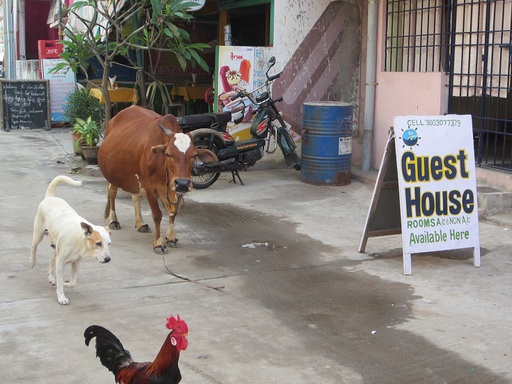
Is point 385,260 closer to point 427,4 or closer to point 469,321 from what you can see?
point 469,321

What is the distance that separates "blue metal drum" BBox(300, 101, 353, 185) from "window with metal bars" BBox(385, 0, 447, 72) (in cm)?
128

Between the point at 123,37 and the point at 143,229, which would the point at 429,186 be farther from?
the point at 123,37

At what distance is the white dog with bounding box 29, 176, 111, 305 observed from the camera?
5.28m

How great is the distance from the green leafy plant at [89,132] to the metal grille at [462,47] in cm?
512

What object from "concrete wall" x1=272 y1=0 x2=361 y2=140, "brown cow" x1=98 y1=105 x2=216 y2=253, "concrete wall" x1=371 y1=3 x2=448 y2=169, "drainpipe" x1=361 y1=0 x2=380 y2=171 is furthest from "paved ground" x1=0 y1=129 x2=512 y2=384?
"concrete wall" x1=272 y1=0 x2=361 y2=140

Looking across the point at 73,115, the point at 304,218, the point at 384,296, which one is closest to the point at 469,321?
the point at 384,296

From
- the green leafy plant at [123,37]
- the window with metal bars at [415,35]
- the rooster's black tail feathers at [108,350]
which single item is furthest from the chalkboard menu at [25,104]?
the rooster's black tail feathers at [108,350]

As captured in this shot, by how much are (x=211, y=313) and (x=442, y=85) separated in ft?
19.6

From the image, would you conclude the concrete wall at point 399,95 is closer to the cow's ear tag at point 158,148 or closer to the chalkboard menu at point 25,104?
the cow's ear tag at point 158,148

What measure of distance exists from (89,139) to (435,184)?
274 inches

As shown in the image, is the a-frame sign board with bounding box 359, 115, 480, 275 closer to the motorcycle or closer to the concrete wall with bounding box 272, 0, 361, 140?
the motorcycle

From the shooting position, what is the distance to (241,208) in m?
9.09

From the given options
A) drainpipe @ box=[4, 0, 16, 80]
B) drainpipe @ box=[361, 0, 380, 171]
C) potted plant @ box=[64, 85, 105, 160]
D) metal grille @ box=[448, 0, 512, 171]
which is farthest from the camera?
drainpipe @ box=[4, 0, 16, 80]

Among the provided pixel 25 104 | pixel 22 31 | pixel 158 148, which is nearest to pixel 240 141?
pixel 158 148
